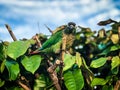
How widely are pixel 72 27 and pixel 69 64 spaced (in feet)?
0.82

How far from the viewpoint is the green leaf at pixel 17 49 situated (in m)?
1.84

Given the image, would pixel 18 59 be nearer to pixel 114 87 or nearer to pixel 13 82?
pixel 13 82

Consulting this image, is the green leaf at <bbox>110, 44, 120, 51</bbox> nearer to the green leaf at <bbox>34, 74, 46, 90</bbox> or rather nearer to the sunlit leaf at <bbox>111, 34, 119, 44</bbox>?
the sunlit leaf at <bbox>111, 34, 119, 44</bbox>

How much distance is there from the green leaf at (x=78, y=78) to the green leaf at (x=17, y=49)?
0.37 m

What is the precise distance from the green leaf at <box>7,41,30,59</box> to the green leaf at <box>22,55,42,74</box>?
7 cm

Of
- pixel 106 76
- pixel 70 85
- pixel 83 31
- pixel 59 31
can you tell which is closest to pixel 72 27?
pixel 59 31

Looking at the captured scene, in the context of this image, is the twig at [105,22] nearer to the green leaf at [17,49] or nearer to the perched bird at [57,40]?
the perched bird at [57,40]

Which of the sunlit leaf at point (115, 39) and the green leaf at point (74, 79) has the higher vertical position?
the sunlit leaf at point (115, 39)

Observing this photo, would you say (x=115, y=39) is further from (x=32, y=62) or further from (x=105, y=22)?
(x=32, y=62)

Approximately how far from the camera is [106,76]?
217cm

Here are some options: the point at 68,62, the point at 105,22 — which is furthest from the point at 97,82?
the point at 105,22

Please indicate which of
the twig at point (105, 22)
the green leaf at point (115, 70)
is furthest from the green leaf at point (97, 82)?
the twig at point (105, 22)

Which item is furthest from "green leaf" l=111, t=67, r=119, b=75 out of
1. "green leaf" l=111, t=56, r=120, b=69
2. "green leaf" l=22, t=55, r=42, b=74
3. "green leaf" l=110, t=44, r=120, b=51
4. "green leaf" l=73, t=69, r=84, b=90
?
"green leaf" l=22, t=55, r=42, b=74

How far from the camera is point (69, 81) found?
6.23 ft
